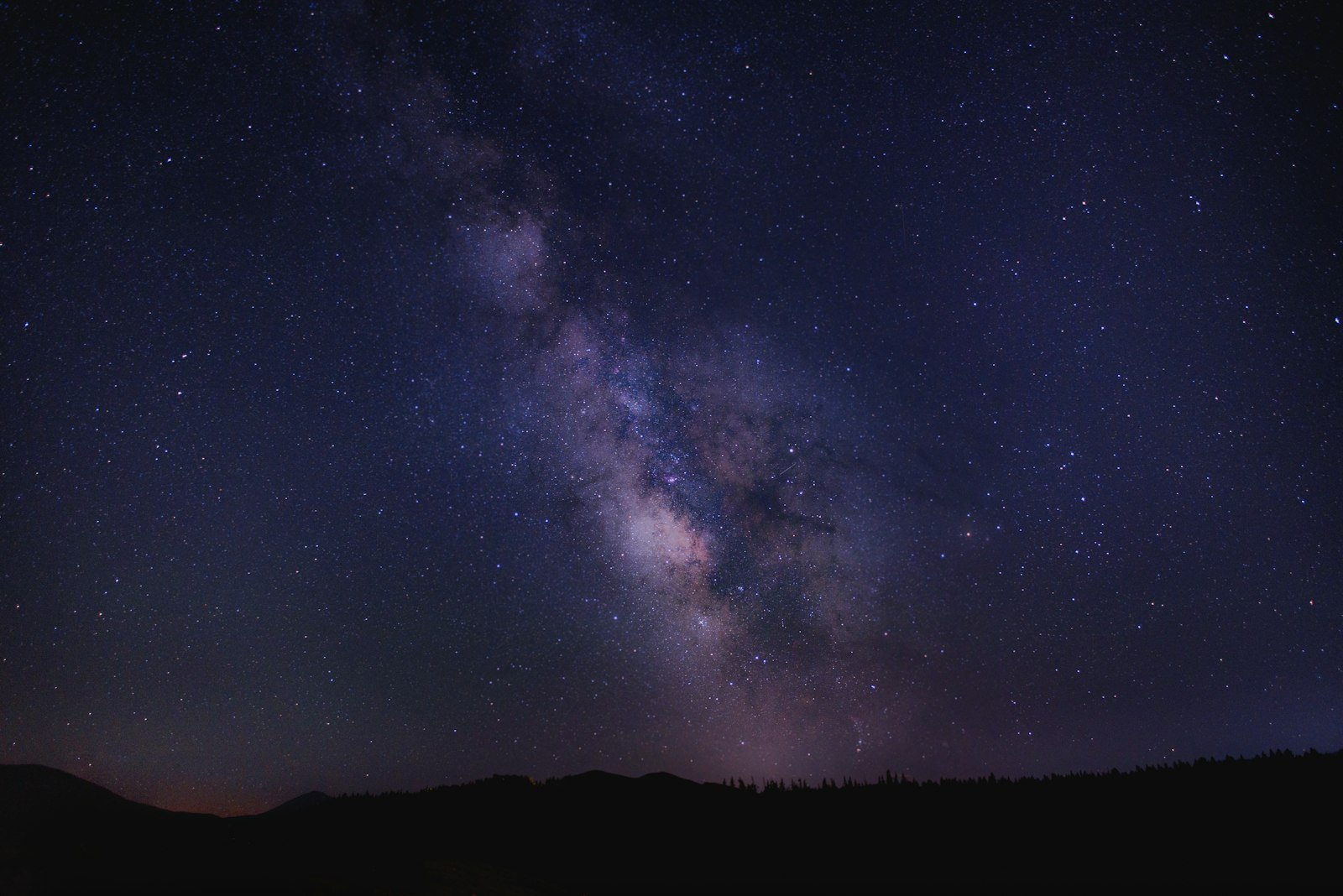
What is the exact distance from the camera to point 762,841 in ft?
58.1

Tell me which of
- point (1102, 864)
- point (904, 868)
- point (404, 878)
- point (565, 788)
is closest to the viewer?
point (404, 878)

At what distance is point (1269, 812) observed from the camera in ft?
46.7

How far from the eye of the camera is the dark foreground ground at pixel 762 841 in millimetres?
12930

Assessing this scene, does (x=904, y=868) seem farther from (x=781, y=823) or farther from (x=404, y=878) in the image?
(x=404, y=878)

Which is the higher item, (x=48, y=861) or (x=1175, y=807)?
(x=1175, y=807)

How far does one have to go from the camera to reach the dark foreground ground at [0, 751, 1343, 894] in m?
12.9

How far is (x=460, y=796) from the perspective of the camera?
22.3m

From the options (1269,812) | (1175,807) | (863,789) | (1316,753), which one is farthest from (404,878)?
(1316,753)

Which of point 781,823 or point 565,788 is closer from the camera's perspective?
point 781,823

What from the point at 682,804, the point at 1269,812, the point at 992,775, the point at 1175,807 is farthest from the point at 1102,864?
the point at 682,804

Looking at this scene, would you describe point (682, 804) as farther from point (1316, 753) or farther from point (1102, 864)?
point (1316, 753)

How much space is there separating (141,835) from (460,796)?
445 inches

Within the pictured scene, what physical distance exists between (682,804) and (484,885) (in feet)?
31.4

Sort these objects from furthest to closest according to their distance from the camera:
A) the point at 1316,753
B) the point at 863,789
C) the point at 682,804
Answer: the point at 682,804, the point at 863,789, the point at 1316,753
